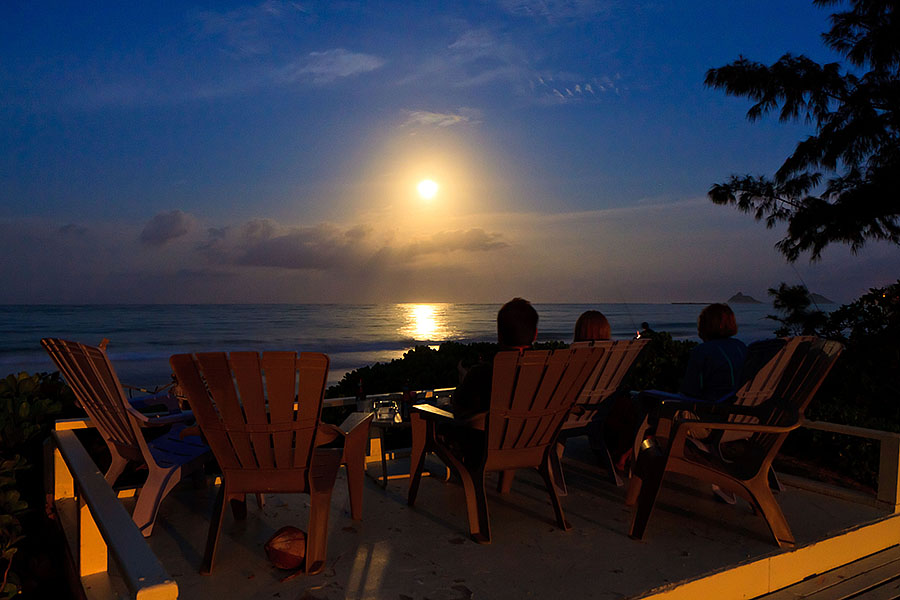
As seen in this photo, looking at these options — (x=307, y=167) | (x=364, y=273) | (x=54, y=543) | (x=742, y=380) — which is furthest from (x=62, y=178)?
(x=742, y=380)

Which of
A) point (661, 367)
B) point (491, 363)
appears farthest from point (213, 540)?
point (661, 367)

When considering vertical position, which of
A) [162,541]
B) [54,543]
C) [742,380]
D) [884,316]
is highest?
[884,316]

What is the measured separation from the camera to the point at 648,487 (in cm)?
268

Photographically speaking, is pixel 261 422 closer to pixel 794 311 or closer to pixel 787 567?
pixel 787 567

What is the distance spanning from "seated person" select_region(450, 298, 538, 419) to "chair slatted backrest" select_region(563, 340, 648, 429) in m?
0.54

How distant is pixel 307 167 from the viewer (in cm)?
1720

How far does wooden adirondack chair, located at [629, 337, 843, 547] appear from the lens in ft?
8.41

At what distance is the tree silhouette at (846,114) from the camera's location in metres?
6.53

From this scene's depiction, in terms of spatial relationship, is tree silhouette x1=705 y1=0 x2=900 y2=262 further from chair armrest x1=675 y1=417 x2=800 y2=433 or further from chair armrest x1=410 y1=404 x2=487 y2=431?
chair armrest x1=410 y1=404 x2=487 y2=431

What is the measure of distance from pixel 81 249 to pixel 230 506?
30.2 metres

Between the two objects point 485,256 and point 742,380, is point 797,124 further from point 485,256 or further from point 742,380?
point 485,256

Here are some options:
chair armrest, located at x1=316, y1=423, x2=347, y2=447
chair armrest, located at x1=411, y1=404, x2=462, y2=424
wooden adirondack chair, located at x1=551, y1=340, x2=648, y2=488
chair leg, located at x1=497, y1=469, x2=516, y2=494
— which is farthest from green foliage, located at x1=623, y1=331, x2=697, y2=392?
chair armrest, located at x1=316, y1=423, x2=347, y2=447

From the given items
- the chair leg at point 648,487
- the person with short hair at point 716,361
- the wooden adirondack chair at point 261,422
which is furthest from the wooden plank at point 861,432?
the wooden adirondack chair at point 261,422

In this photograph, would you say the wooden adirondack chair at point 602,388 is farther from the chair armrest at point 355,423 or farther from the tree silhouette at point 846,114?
the tree silhouette at point 846,114
